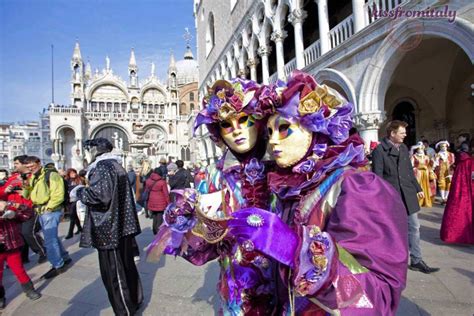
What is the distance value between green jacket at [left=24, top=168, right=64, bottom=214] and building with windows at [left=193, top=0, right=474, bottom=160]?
3.47m

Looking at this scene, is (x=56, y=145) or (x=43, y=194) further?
(x=56, y=145)

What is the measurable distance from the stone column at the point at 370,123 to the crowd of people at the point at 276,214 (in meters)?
6.38

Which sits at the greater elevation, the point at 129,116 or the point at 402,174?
the point at 129,116

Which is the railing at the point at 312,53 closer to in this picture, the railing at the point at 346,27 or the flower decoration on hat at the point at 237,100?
the railing at the point at 346,27

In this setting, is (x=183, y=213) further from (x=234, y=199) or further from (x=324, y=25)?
(x=324, y=25)

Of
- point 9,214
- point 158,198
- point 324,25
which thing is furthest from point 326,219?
point 324,25

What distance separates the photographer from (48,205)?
435 centimetres

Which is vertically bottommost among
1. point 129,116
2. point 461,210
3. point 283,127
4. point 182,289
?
point 182,289

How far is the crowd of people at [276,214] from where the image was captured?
80 cm

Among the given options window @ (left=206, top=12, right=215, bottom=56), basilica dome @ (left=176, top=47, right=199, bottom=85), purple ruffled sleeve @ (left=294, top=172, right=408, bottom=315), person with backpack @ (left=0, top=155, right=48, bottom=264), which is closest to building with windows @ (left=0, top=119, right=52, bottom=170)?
basilica dome @ (left=176, top=47, right=199, bottom=85)

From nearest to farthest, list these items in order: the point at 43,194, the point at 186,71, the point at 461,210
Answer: the point at 43,194 → the point at 461,210 → the point at 186,71

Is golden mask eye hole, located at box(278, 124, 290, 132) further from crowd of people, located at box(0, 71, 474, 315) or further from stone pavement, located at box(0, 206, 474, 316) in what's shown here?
stone pavement, located at box(0, 206, 474, 316)

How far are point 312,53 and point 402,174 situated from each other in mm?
7530

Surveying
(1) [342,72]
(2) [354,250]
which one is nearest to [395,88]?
(1) [342,72]
